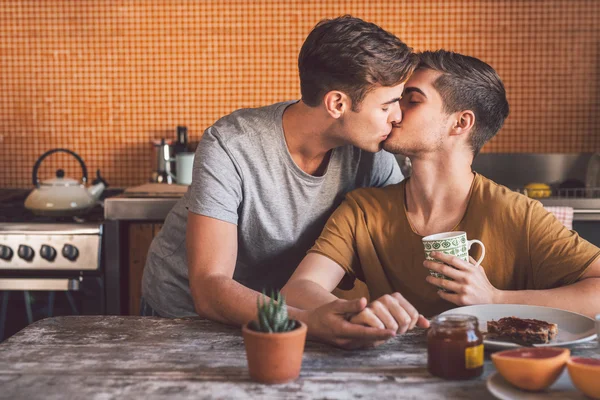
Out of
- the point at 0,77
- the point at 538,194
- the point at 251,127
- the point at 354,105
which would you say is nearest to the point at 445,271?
the point at 354,105

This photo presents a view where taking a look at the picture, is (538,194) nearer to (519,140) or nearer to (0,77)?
(519,140)

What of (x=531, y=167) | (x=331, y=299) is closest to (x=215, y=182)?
(x=331, y=299)

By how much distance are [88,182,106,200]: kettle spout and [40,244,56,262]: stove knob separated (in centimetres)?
30

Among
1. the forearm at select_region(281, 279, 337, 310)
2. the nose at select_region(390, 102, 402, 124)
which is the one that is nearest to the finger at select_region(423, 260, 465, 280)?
the forearm at select_region(281, 279, 337, 310)

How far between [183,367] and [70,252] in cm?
159

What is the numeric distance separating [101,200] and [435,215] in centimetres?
176

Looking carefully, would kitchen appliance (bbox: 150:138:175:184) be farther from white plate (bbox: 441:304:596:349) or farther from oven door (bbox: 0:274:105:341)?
white plate (bbox: 441:304:596:349)

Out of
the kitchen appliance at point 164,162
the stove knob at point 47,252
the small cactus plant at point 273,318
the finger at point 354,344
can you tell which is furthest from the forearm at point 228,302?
the kitchen appliance at point 164,162

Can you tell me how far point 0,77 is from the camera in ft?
11.0

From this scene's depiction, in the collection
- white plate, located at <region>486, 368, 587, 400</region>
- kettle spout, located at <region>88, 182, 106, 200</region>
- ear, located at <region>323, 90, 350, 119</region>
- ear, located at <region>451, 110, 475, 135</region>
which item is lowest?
white plate, located at <region>486, 368, 587, 400</region>

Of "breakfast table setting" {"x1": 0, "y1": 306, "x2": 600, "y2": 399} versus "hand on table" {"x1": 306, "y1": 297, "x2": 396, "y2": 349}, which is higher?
"hand on table" {"x1": 306, "y1": 297, "x2": 396, "y2": 349}

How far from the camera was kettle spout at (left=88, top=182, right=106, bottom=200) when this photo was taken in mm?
2875

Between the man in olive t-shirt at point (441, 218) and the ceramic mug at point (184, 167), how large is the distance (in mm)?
1337

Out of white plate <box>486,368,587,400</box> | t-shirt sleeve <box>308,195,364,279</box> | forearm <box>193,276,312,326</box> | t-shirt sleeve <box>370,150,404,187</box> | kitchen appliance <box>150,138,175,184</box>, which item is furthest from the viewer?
kitchen appliance <box>150,138,175,184</box>
